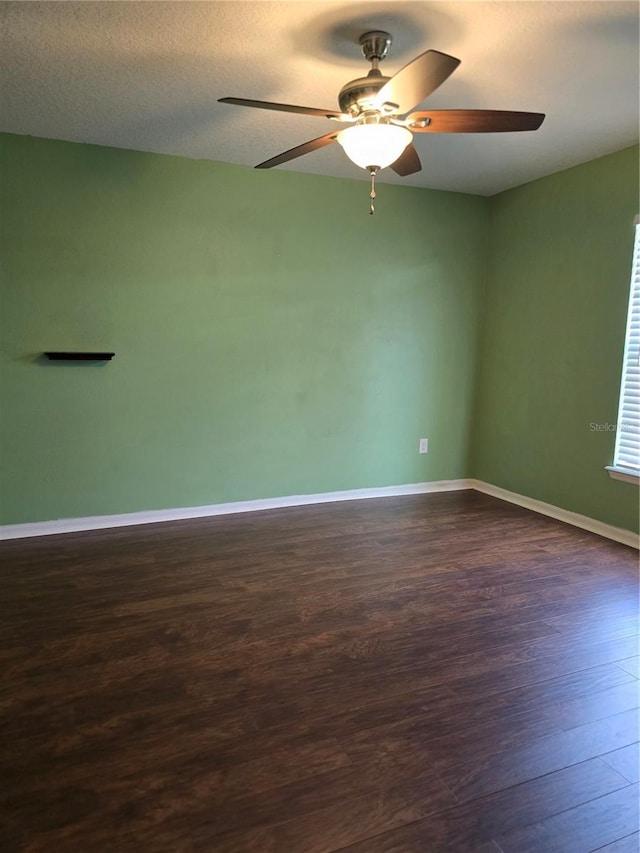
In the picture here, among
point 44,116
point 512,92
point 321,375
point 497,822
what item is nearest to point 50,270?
point 44,116

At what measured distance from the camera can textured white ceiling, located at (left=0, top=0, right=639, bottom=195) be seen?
6.19ft

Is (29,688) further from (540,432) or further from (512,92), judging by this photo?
(540,432)

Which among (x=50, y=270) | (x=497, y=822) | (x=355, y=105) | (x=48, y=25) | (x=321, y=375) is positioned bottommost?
(x=497, y=822)

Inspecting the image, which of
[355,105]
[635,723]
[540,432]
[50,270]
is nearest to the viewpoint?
[635,723]

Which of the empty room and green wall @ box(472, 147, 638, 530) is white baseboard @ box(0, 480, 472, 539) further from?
green wall @ box(472, 147, 638, 530)

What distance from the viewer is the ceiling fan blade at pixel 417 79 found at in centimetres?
154

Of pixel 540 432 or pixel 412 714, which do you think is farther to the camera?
pixel 540 432

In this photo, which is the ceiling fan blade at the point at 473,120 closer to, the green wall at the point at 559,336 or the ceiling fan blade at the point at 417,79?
the ceiling fan blade at the point at 417,79

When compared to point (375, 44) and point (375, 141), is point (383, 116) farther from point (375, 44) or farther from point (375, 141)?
point (375, 44)

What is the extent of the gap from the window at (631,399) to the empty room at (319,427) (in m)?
0.02

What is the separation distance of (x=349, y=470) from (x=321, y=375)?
76 centimetres

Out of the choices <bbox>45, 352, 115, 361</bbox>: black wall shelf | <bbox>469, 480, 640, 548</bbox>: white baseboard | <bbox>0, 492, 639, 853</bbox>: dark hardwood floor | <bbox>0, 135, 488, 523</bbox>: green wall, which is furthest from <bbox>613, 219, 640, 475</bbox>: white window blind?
<bbox>45, 352, 115, 361</bbox>: black wall shelf

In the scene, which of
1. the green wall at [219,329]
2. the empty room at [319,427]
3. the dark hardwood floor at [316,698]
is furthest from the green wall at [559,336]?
the dark hardwood floor at [316,698]

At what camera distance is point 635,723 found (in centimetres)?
177
